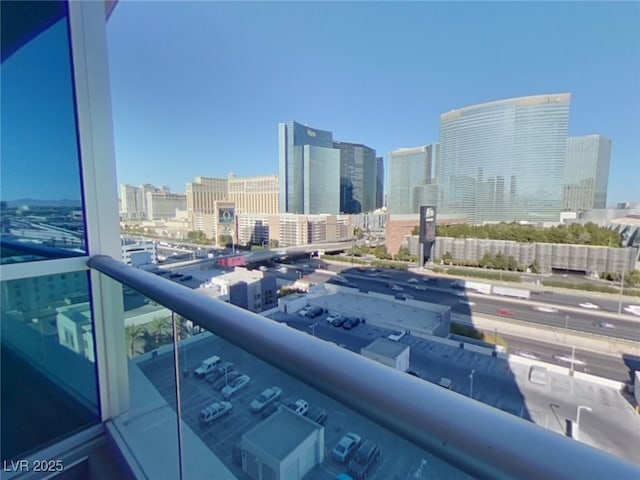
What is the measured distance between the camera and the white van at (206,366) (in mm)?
693

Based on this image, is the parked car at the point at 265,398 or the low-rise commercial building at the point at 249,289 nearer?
the parked car at the point at 265,398

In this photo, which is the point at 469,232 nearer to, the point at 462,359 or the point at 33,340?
the point at 462,359

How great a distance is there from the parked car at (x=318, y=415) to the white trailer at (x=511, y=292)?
48.0 ft

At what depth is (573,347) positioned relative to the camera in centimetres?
772

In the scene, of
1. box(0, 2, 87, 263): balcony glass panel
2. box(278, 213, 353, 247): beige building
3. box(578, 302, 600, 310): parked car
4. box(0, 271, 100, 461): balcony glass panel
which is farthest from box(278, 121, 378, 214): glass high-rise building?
Result: box(0, 271, 100, 461): balcony glass panel

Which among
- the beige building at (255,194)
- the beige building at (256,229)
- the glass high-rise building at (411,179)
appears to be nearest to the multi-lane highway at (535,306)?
the glass high-rise building at (411,179)

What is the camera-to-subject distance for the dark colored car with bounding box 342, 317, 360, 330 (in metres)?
7.70

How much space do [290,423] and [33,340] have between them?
1383 mm

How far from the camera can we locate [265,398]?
59 centimetres

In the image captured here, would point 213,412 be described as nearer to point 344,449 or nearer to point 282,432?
point 282,432

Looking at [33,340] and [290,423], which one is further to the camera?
[33,340]

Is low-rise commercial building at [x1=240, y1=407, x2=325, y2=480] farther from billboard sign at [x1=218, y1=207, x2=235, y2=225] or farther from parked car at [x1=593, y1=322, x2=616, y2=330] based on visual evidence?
billboard sign at [x1=218, y1=207, x2=235, y2=225]

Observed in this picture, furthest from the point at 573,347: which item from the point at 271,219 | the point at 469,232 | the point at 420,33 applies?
the point at 271,219

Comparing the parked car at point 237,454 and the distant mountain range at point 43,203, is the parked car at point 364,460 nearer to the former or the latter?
the parked car at point 237,454
